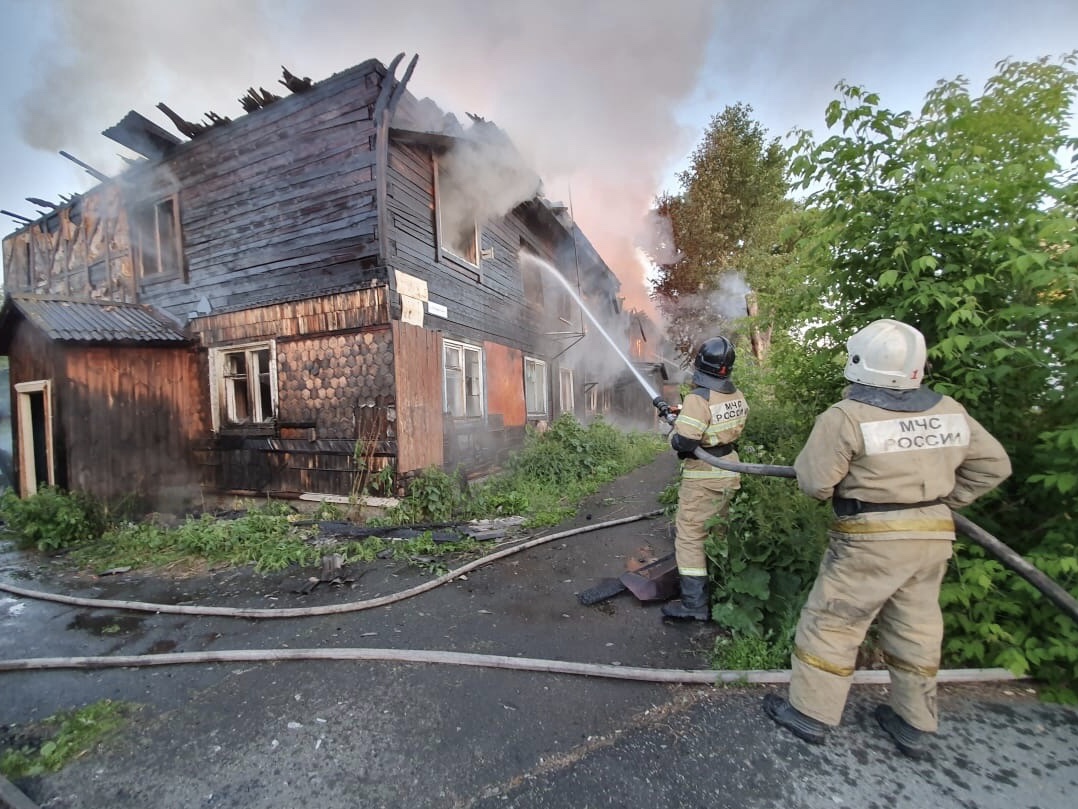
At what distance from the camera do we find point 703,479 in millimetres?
3412

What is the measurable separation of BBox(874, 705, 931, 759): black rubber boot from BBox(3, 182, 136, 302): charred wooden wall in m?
12.4

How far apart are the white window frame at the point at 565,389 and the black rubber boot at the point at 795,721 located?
10.7 metres

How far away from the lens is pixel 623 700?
2537mm

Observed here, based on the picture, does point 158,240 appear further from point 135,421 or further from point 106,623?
point 106,623

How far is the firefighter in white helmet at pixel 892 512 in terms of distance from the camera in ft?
6.63

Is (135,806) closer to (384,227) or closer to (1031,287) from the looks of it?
(1031,287)

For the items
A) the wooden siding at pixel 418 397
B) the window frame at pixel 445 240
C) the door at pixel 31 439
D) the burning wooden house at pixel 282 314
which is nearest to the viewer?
the wooden siding at pixel 418 397

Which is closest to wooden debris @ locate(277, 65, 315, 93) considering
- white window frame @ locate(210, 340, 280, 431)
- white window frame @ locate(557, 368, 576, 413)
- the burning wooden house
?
the burning wooden house

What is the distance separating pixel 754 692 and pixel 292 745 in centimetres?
254

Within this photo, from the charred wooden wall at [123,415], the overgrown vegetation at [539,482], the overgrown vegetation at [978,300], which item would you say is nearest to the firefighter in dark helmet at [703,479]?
the overgrown vegetation at [978,300]

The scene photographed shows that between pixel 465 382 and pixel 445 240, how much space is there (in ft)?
8.80

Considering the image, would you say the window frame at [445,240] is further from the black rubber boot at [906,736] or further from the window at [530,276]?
the black rubber boot at [906,736]

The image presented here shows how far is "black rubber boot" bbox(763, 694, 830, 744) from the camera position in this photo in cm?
216

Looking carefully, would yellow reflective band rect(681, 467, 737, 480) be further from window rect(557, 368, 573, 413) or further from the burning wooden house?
window rect(557, 368, 573, 413)
